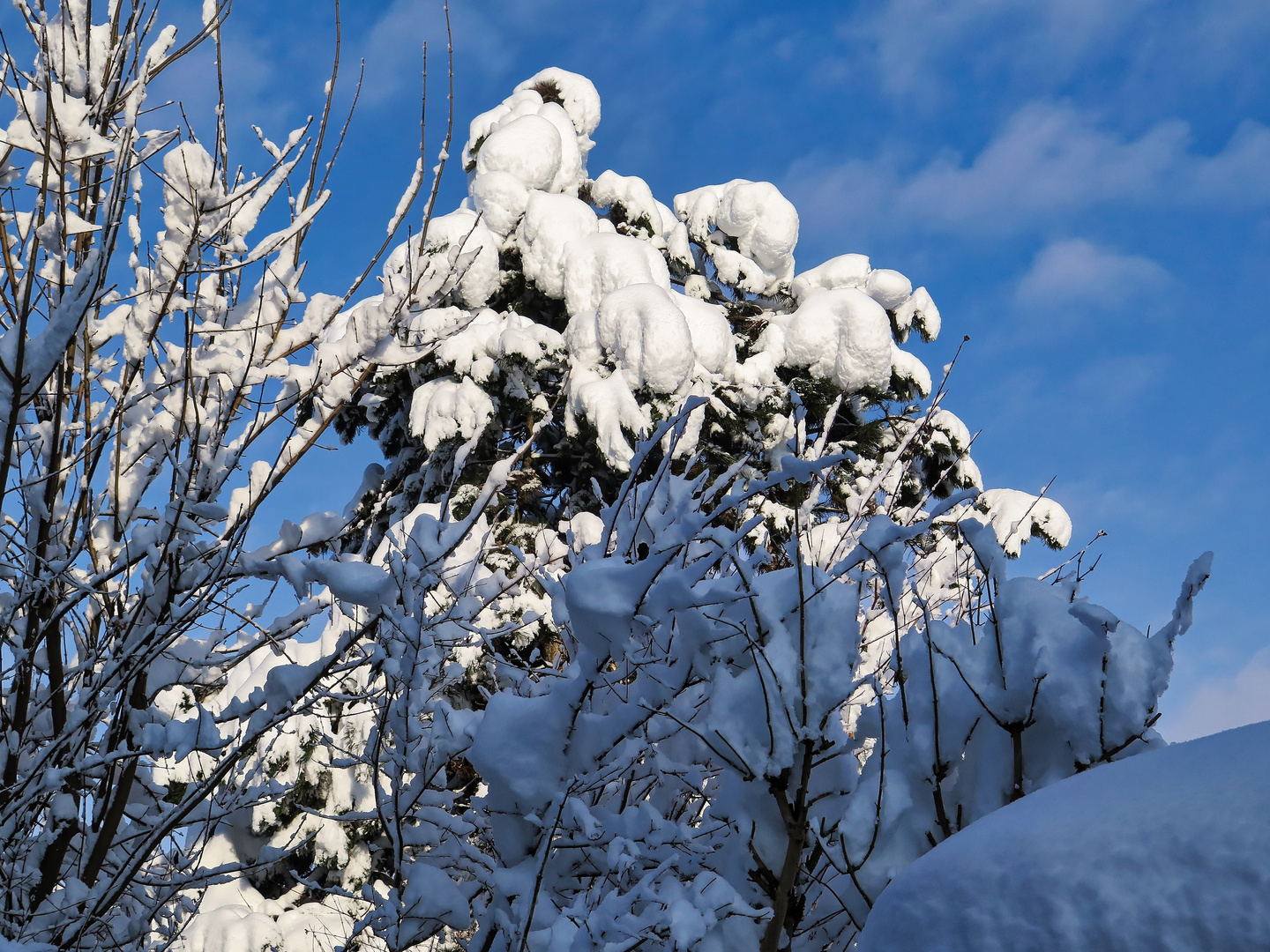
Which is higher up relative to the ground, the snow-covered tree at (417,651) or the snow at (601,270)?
the snow at (601,270)

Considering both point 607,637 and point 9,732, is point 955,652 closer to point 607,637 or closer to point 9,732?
point 607,637

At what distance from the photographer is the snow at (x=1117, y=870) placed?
100 cm

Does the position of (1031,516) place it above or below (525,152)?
below

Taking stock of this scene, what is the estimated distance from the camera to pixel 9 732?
1.82m

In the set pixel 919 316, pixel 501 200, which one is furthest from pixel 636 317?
pixel 919 316

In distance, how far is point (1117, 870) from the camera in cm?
106

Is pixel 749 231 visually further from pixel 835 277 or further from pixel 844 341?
pixel 844 341

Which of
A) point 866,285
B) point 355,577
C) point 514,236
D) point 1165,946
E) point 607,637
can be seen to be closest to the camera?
point 1165,946

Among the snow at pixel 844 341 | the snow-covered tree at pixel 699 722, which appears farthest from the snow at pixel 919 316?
the snow-covered tree at pixel 699 722

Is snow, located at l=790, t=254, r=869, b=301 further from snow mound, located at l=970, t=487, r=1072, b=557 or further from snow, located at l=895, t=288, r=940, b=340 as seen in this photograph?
snow mound, located at l=970, t=487, r=1072, b=557

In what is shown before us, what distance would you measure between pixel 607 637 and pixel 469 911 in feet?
2.93

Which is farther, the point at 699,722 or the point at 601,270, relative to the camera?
the point at 601,270

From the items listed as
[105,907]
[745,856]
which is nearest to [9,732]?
[105,907]

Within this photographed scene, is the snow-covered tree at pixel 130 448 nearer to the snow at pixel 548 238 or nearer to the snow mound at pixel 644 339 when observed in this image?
the snow mound at pixel 644 339
